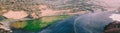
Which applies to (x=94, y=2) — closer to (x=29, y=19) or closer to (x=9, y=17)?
(x=29, y=19)

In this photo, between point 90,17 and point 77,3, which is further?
point 77,3

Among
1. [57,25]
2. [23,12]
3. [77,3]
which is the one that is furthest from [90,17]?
[23,12]

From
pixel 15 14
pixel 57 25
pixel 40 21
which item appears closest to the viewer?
pixel 57 25

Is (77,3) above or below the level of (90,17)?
above

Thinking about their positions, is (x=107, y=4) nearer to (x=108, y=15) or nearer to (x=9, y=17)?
(x=108, y=15)

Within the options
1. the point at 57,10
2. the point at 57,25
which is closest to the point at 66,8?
the point at 57,10

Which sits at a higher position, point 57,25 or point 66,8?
point 66,8

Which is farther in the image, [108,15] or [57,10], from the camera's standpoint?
[57,10]

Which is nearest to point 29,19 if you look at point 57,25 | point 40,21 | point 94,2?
point 40,21

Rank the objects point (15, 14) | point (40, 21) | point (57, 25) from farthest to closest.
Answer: point (15, 14)
point (40, 21)
point (57, 25)
